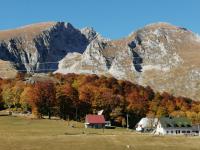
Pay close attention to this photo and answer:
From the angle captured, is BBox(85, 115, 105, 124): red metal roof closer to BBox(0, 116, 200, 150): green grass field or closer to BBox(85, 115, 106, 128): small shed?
BBox(85, 115, 106, 128): small shed

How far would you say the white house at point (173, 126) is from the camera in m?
191

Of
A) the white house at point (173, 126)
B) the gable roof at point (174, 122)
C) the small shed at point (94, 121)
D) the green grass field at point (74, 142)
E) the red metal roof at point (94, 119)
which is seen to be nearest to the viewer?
the green grass field at point (74, 142)

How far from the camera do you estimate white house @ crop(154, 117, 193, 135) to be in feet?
626

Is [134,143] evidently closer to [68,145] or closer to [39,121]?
[68,145]

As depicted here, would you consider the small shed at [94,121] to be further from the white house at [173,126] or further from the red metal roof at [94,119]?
the white house at [173,126]

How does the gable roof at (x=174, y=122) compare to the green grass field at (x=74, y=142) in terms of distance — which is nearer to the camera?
the green grass field at (x=74, y=142)

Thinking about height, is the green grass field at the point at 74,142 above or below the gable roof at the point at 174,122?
below

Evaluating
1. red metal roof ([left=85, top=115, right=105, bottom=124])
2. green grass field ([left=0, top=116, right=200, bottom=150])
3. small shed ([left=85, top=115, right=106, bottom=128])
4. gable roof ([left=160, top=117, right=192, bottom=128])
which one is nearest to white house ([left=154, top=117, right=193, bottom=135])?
gable roof ([left=160, top=117, right=192, bottom=128])

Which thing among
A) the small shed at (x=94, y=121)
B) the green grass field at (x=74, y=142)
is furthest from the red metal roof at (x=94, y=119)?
the green grass field at (x=74, y=142)

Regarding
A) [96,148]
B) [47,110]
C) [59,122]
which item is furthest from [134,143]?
[47,110]

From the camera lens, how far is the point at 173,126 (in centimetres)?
19238

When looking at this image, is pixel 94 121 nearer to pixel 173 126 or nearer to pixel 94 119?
pixel 94 119

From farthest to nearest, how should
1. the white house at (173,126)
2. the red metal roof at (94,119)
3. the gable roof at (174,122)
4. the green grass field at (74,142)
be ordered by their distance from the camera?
the gable roof at (174,122) < the white house at (173,126) < the red metal roof at (94,119) < the green grass field at (74,142)

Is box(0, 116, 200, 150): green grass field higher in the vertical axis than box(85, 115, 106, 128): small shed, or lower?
lower
